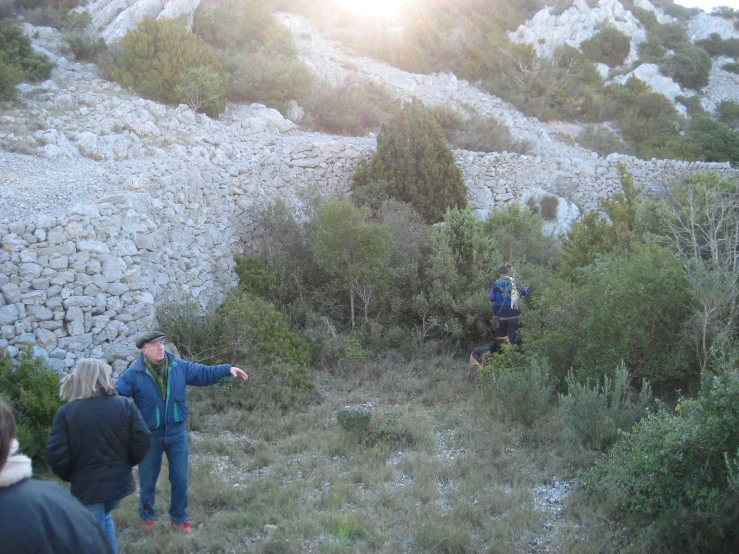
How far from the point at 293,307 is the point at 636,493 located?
6022 millimetres

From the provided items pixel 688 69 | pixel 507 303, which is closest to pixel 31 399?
pixel 507 303

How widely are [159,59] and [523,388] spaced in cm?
1142

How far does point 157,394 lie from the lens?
4.16 metres

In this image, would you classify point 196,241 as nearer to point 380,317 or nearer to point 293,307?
point 293,307

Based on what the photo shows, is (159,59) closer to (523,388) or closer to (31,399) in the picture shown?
(31,399)

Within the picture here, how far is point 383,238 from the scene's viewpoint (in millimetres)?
9305

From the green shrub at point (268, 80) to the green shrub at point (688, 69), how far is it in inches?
693

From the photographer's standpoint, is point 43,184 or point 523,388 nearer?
point 523,388

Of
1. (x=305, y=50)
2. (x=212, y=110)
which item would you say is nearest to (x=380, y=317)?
(x=212, y=110)

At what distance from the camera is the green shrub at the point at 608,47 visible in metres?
25.9

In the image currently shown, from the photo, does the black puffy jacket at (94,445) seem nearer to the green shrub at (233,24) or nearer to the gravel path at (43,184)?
the gravel path at (43,184)

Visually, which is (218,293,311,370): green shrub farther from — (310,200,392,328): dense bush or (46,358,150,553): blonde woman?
(46,358,150,553): blonde woman

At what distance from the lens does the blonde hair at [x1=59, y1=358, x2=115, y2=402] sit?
3.38 meters

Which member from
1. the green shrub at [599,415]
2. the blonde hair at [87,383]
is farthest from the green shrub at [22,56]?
the green shrub at [599,415]
